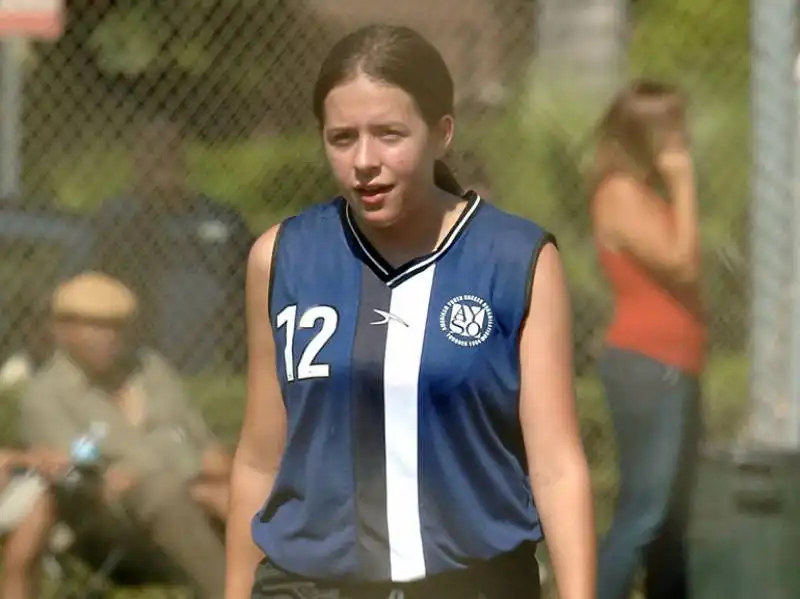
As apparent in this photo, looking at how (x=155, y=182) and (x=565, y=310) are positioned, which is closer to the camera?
(x=565, y=310)

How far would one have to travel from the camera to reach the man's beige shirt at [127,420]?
546 centimetres

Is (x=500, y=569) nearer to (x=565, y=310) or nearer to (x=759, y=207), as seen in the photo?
(x=565, y=310)

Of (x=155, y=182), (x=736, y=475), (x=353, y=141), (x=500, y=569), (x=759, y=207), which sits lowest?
(x=500, y=569)

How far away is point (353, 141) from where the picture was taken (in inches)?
107

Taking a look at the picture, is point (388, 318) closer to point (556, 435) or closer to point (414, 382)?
point (414, 382)

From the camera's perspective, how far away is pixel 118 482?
5.45 m

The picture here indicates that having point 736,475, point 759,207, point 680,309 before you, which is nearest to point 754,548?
point 736,475

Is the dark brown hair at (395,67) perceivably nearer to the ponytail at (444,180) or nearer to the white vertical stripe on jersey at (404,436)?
the ponytail at (444,180)

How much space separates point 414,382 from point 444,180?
1.25 feet

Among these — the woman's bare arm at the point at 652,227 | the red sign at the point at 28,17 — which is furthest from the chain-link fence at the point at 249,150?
the woman's bare arm at the point at 652,227

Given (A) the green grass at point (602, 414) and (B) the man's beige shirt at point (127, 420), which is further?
(A) the green grass at point (602, 414)

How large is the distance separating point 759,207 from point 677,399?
0.67 meters

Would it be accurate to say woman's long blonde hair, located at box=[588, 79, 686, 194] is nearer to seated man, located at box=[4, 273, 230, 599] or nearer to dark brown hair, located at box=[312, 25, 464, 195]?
seated man, located at box=[4, 273, 230, 599]

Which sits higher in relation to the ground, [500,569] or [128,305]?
[128,305]
